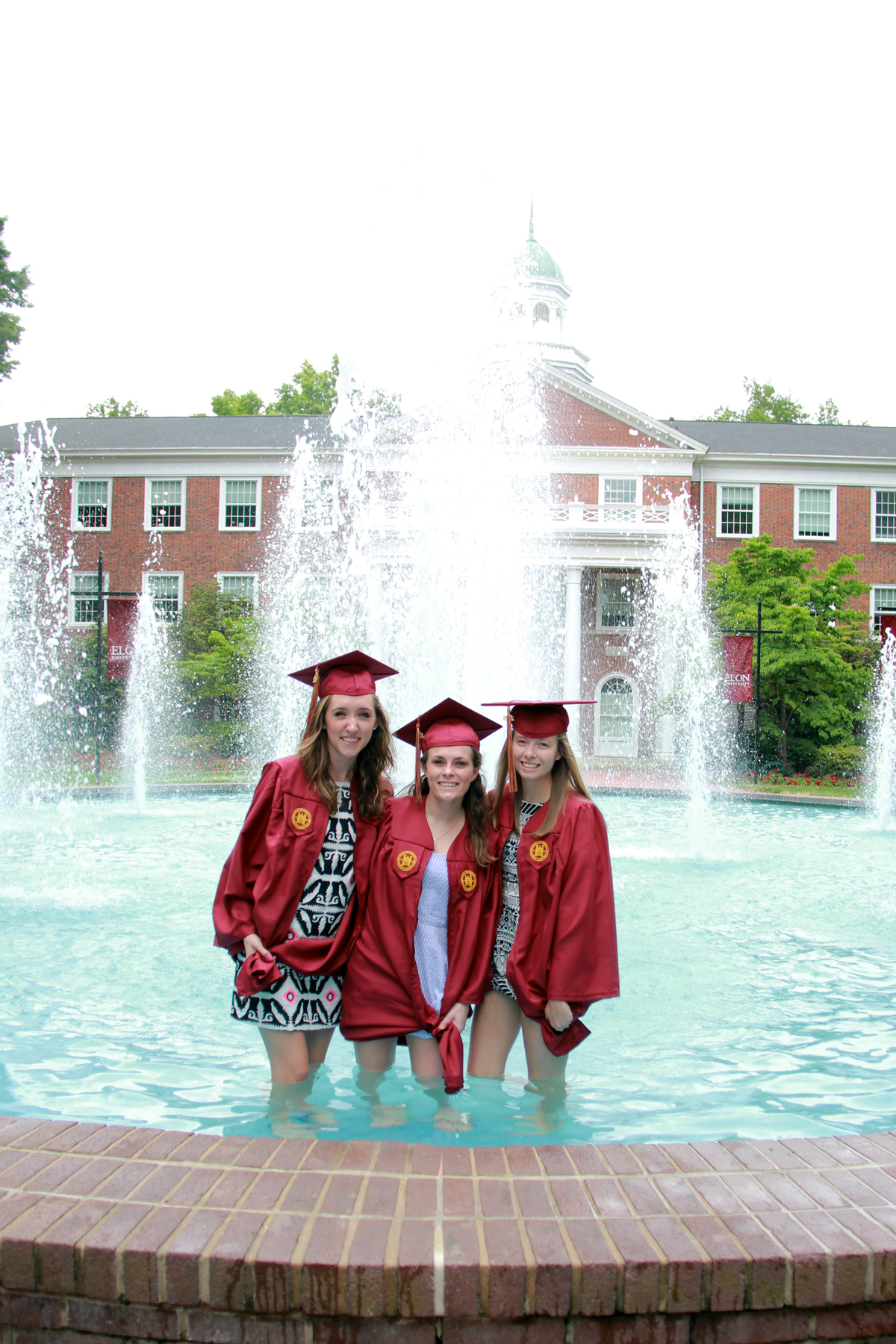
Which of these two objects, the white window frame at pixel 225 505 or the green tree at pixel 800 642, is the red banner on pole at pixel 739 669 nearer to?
the green tree at pixel 800 642

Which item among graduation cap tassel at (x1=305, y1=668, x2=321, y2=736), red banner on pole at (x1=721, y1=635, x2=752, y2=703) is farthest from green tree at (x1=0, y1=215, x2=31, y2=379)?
graduation cap tassel at (x1=305, y1=668, x2=321, y2=736)

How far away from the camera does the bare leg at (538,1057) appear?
3482 millimetres

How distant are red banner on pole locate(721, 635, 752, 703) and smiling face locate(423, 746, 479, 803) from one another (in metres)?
18.2

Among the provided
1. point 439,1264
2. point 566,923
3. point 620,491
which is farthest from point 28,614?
point 439,1264

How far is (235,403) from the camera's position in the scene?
1902 inches

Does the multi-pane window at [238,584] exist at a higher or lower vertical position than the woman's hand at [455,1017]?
higher

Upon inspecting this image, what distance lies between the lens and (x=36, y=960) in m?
5.88

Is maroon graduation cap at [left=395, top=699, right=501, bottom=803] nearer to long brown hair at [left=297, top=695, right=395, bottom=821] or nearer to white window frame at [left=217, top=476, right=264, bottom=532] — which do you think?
long brown hair at [left=297, top=695, right=395, bottom=821]

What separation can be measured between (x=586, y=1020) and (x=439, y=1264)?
9.66ft

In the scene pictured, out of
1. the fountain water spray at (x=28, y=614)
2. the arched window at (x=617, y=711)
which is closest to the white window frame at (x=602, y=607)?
the arched window at (x=617, y=711)

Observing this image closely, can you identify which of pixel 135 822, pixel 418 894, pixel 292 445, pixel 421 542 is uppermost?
pixel 292 445

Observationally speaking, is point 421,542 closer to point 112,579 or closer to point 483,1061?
point 483,1061

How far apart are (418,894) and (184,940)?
352 cm

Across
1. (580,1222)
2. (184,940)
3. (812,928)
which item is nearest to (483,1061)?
(580,1222)
